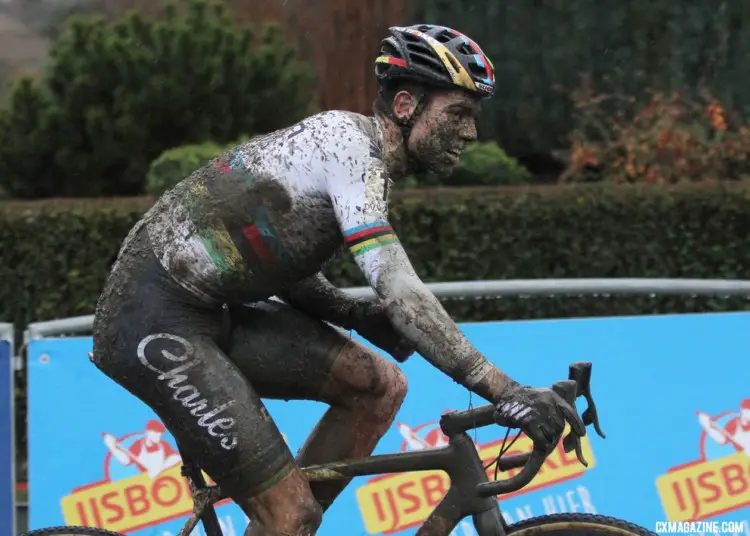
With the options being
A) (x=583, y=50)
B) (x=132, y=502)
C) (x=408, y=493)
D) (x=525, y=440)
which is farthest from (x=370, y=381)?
(x=583, y=50)

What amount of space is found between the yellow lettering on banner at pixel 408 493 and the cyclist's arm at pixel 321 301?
140 centimetres

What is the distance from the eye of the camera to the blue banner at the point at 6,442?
5.12m

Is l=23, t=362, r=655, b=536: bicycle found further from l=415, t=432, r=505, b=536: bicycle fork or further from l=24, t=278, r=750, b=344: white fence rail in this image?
l=24, t=278, r=750, b=344: white fence rail

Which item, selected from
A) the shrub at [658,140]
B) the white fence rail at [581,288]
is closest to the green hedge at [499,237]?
the shrub at [658,140]

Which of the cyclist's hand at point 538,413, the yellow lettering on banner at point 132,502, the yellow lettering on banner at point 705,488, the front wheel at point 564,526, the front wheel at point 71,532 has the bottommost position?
the yellow lettering on banner at point 705,488

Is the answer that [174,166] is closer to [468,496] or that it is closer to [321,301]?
[321,301]

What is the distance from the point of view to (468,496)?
11.4ft

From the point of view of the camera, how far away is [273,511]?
3.40m

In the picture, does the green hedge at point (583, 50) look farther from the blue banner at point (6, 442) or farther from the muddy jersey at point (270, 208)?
the muddy jersey at point (270, 208)

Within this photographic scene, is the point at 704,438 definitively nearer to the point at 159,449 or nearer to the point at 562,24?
the point at 159,449

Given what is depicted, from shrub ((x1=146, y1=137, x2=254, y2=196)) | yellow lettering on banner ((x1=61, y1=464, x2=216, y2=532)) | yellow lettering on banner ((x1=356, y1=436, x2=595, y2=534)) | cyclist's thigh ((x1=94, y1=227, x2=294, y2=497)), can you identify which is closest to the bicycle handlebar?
cyclist's thigh ((x1=94, y1=227, x2=294, y2=497))

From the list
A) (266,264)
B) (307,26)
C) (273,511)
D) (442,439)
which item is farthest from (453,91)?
(307,26)

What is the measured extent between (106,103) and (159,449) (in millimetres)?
5417

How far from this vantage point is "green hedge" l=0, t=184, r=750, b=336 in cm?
741
